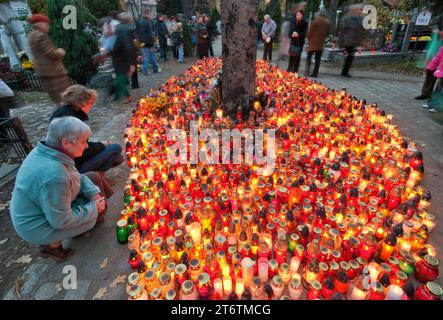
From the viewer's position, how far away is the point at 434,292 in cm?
226

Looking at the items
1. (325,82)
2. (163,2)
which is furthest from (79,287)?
(163,2)

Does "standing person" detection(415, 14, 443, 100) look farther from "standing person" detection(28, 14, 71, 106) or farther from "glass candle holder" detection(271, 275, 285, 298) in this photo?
"standing person" detection(28, 14, 71, 106)

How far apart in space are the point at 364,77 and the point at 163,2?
2672cm

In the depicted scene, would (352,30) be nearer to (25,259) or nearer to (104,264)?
(104,264)

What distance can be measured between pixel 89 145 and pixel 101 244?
153 cm

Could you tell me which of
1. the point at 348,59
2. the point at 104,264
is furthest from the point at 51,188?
the point at 348,59

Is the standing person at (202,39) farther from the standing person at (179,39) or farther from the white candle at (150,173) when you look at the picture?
the white candle at (150,173)

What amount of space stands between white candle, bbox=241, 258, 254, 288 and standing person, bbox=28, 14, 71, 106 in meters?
6.27

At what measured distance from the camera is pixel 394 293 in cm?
226

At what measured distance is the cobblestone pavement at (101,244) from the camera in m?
2.76

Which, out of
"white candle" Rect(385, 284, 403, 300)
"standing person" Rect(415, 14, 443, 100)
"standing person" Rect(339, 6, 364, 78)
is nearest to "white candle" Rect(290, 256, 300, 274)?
"white candle" Rect(385, 284, 403, 300)

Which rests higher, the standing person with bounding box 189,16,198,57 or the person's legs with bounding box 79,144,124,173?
the standing person with bounding box 189,16,198,57

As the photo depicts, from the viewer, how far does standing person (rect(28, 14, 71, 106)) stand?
5.64 meters
